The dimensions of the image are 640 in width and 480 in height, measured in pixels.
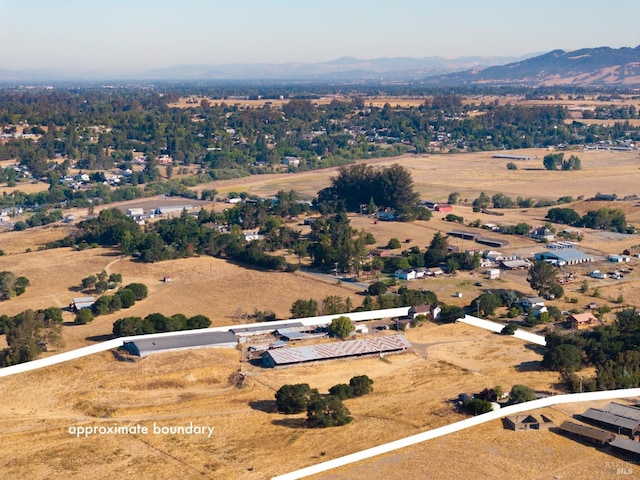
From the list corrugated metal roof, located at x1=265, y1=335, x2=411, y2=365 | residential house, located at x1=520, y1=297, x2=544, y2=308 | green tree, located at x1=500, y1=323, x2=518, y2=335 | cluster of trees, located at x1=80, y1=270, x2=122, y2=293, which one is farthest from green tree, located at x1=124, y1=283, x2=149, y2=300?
residential house, located at x1=520, y1=297, x2=544, y2=308

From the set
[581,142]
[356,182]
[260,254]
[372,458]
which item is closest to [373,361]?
[372,458]

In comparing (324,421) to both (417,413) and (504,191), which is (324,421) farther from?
(504,191)

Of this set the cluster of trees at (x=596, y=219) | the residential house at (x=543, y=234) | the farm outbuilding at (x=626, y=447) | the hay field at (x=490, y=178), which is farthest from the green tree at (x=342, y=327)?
the hay field at (x=490, y=178)

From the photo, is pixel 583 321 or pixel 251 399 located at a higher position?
pixel 251 399

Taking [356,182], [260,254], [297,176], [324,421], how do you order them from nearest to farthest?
[324,421] → [260,254] → [356,182] → [297,176]

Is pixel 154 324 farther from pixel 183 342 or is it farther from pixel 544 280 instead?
pixel 544 280

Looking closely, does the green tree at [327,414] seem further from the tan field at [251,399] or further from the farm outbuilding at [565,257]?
the farm outbuilding at [565,257]

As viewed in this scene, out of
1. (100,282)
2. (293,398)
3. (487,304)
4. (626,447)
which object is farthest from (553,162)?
(626,447)
